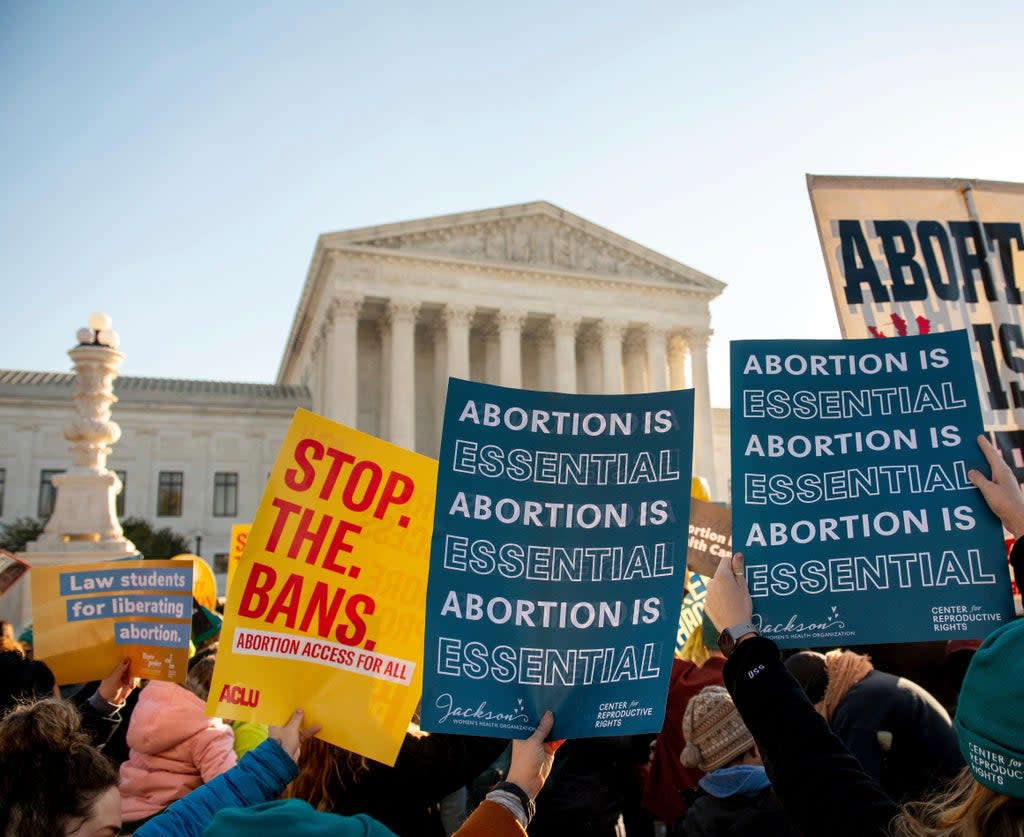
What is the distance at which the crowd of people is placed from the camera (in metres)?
1.69

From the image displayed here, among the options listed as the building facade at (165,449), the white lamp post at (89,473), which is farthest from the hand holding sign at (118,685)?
the building facade at (165,449)

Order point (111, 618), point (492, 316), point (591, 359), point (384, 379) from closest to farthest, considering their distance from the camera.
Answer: point (111, 618), point (384, 379), point (492, 316), point (591, 359)

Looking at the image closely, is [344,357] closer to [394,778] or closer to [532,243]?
[532,243]

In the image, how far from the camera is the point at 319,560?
9.95 ft

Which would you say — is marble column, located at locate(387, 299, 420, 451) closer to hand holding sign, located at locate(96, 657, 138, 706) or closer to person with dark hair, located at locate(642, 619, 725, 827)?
hand holding sign, located at locate(96, 657, 138, 706)

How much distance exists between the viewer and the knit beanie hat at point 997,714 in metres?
1.38

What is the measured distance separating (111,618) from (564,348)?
38.9 metres

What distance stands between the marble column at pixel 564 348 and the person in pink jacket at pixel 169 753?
38927 millimetres

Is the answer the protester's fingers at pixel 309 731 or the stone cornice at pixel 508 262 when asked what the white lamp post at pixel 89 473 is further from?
the stone cornice at pixel 508 262

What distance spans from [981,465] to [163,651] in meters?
3.88

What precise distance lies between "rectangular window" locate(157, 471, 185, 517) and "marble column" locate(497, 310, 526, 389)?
16801mm

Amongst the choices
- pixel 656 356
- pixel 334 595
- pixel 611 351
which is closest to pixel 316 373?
pixel 611 351

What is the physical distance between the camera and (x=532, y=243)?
4372 centimetres

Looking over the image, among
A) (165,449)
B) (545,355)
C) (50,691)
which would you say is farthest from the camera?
(545,355)
